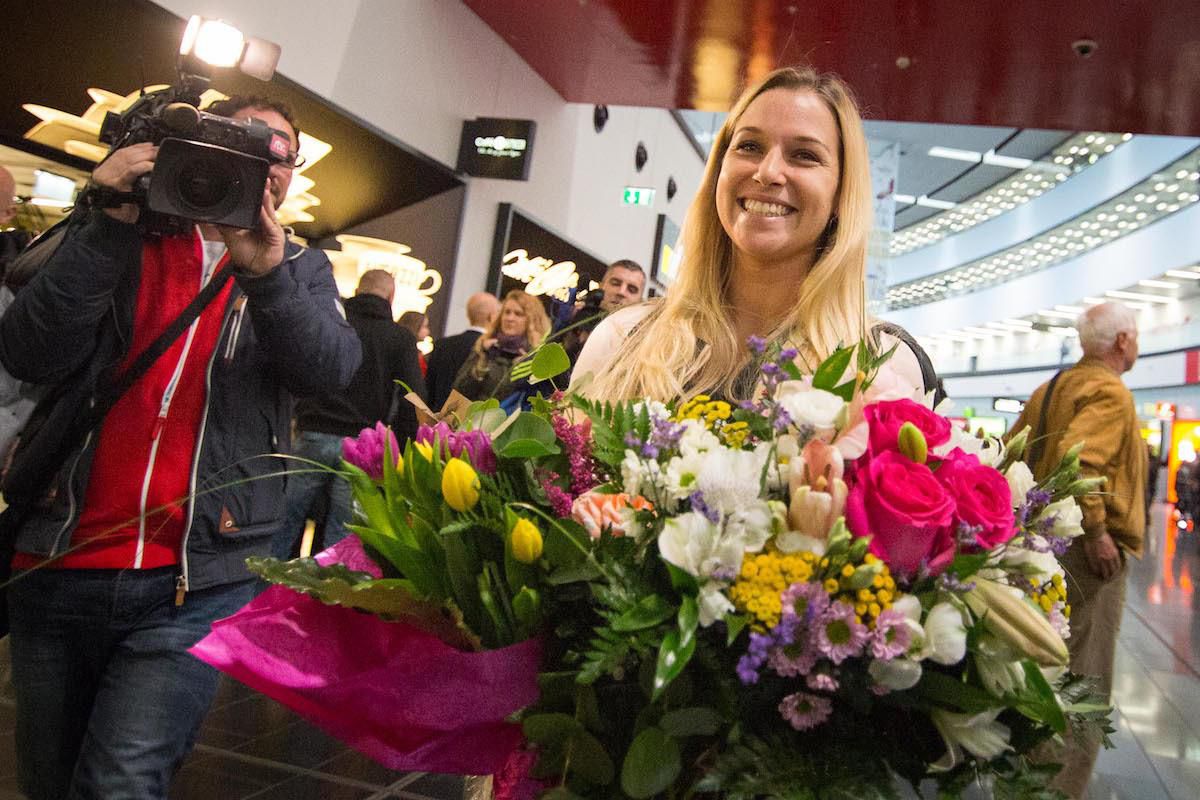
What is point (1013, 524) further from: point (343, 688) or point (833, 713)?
point (343, 688)

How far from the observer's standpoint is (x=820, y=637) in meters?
0.81

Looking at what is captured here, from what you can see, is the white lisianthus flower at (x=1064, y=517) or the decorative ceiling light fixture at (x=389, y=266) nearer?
the white lisianthus flower at (x=1064, y=517)

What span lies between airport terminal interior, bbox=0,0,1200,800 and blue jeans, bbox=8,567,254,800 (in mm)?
1023

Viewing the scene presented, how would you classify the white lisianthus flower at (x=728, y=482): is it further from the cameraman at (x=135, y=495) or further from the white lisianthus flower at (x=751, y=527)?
the cameraman at (x=135, y=495)

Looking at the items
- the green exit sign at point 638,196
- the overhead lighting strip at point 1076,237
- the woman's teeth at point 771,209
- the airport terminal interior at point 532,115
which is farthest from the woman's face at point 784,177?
the overhead lighting strip at point 1076,237

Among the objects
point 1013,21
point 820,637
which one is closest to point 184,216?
point 820,637

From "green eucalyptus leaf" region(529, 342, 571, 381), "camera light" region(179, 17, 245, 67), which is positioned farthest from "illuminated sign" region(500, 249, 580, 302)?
"green eucalyptus leaf" region(529, 342, 571, 381)

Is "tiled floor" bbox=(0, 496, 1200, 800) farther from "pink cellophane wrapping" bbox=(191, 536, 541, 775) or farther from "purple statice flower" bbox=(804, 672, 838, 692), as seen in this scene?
"purple statice flower" bbox=(804, 672, 838, 692)

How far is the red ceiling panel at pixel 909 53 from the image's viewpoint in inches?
290

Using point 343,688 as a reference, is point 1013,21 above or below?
above

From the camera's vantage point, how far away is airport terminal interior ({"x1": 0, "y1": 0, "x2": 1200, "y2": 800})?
14.0ft

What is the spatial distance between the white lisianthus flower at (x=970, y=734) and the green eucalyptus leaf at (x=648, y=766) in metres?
0.23

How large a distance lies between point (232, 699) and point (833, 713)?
384 centimetres

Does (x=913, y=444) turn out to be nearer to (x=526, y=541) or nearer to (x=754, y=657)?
(x=754, y=657)
